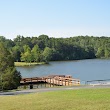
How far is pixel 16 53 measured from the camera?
137625 mm

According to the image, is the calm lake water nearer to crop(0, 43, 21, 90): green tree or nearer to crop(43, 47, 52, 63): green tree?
crop(0, 43, 21, 90): green tree

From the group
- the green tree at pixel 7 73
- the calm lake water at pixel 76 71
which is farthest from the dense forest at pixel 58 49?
the green tree at pixel 7 73

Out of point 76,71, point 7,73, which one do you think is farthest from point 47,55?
point 7,73

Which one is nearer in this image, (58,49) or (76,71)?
(76,71)

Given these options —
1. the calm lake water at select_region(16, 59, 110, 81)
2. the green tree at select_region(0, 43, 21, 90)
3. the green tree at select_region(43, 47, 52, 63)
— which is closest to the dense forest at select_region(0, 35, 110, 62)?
the green tree at select_region(43, 47, 52, 63)

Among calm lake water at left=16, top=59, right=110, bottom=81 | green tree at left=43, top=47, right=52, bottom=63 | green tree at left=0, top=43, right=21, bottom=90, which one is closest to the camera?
green tree at left=0, top=43, right=21, bottom=90

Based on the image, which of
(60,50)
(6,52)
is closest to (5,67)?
(6,52)

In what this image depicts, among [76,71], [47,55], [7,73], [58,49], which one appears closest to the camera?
[7,73]

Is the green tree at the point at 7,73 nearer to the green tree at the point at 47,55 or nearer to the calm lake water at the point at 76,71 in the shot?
the calm lake water at the point at 76,71

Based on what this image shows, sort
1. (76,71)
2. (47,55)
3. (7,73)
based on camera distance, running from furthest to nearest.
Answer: (47,55) < (76,71) < (7,73)

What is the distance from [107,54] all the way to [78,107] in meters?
169

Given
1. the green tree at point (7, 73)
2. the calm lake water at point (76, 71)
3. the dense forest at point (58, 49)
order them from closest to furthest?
the green tree at point (7, 73) < the calm lake water at point (76, 71) < the dense forest at point (58, 49)

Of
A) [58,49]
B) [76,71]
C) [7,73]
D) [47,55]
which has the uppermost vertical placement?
[58,49]

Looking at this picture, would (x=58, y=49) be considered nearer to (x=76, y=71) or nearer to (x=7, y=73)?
(x=76, y=71)
